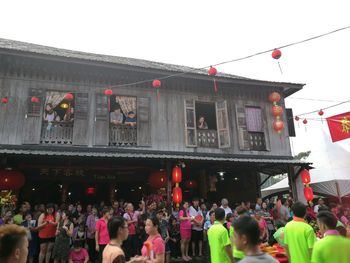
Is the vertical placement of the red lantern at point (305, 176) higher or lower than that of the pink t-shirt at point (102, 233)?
higher

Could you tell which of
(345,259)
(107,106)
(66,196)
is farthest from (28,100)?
(345,259)

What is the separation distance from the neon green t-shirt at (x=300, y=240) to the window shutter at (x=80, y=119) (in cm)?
862

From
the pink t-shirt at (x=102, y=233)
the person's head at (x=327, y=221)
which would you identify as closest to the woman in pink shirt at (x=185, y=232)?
the pink t-shirt at (x=102, y=233)

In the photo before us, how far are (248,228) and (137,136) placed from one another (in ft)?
31.3

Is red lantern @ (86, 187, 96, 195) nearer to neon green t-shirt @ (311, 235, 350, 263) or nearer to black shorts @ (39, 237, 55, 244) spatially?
black shorts @ (39, 237, 55, 244)

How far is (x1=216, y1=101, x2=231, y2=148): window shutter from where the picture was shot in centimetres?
1286

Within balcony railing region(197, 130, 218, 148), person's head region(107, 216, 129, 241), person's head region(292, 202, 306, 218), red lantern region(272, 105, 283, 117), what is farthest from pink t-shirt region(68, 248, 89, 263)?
red lantern region(272, 105, 283, 117)

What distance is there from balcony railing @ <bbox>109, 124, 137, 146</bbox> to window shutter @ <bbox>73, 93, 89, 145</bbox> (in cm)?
101

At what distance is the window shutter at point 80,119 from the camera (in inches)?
436

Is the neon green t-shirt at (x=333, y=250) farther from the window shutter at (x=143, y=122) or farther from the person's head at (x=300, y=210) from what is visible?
the window shutter at (x=143, y=122)

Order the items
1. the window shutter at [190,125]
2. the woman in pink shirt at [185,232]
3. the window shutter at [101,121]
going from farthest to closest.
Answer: the window shutter at [190,125], the window shutter at [101,121], the woman in pink shirt at [185,232]

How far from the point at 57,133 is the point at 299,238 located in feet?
30.7

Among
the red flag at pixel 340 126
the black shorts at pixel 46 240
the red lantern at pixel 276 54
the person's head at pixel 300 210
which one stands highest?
the red lantern at pixel 276 54

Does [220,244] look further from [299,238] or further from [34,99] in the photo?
[34,99]
